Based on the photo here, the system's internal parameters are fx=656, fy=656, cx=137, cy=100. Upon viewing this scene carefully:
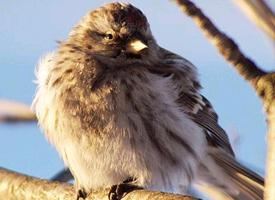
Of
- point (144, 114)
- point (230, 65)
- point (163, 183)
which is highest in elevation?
point (230, 65)

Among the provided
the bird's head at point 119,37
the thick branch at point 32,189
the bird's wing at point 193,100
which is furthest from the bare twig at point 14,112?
the bird's wing at point 193,100

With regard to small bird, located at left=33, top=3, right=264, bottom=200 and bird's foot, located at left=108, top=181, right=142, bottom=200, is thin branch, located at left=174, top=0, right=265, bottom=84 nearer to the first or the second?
bird's foot, located at left=108, top=181, right=142, bottom=200

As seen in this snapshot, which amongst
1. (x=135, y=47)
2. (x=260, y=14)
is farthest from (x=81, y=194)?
(x=260, y=14)

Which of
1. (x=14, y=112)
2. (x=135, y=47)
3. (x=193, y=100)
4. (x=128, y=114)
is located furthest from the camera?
(x=193, y=100)

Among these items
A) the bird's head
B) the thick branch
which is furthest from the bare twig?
the bird's head

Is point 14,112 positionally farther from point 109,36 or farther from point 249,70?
point 249,70

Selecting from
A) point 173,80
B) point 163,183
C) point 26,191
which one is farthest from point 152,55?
point 26,191

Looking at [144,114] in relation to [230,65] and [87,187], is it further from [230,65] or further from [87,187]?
[230,65]
